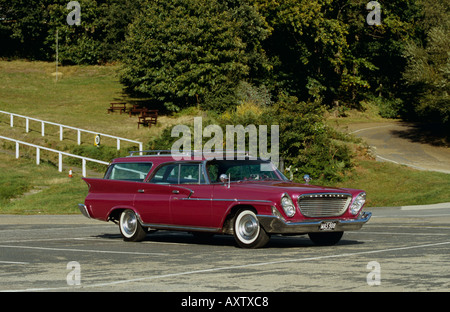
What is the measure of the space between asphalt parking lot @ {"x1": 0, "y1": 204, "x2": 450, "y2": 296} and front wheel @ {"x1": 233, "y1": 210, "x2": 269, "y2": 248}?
0.24m

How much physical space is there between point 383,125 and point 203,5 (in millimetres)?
17745

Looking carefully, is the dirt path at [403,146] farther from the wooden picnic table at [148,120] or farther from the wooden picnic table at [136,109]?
the wooden picnic table at [136,109]

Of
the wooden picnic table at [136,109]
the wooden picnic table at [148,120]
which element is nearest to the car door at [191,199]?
the wooden picnic table at [148,120]

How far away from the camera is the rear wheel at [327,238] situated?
1372cm

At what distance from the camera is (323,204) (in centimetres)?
1293

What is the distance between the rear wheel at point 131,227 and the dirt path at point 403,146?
24.4m

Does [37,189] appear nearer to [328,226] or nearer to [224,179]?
[224,179]

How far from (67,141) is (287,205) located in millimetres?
30027
